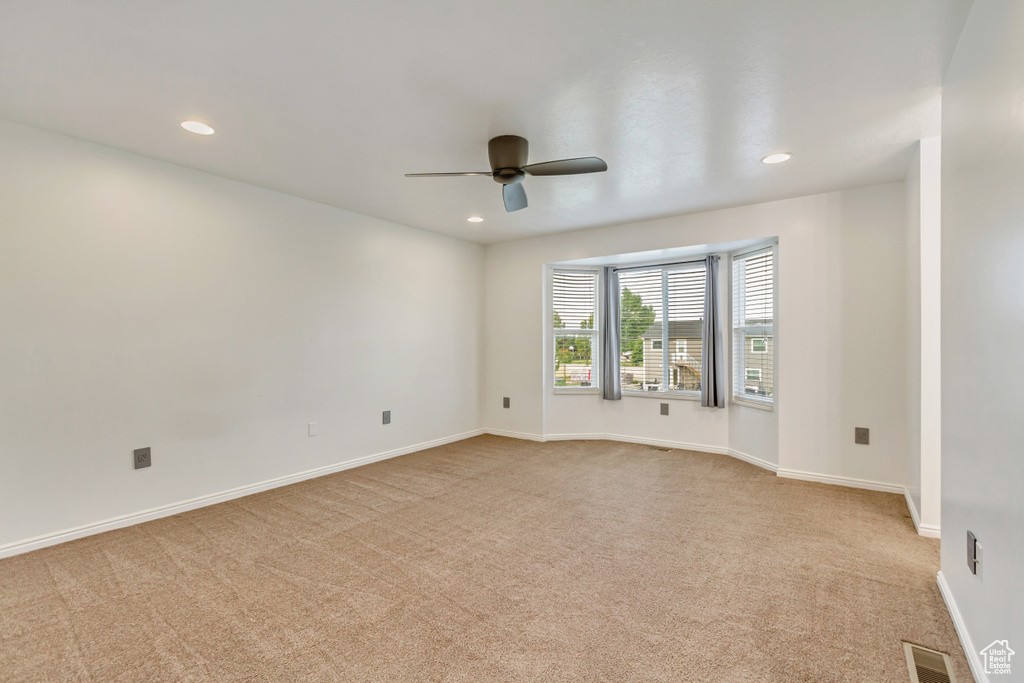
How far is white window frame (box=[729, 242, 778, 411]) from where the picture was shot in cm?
436

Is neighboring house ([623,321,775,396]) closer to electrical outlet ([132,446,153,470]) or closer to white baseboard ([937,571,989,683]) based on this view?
white baseboard ([937,571,989,683])

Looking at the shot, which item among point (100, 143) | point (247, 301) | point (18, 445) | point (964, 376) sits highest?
point (100, 143)

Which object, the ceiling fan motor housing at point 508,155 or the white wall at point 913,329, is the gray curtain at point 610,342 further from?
the ceiling fan motor housing at point 508,155

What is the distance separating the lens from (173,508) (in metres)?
3.34

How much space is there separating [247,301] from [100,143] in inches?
53.0

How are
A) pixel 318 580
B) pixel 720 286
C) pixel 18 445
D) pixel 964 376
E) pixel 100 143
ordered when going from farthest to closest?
pixel 720 286, pixel 100 143, pixel 18 445, pixel 318 580, pixel 964 376

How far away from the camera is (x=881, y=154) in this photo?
318 cm

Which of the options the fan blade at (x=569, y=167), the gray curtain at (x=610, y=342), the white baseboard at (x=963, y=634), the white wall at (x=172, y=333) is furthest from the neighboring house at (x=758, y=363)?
the white wall at (x=172, y=333)

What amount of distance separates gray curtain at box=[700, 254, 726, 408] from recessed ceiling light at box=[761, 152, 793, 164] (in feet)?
5.83

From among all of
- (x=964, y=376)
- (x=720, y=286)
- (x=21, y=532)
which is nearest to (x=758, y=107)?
(x=964, y=376)

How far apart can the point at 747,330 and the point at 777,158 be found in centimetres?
203

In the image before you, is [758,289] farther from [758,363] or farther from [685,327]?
[685,327]

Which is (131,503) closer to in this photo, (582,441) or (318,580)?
(318,580)

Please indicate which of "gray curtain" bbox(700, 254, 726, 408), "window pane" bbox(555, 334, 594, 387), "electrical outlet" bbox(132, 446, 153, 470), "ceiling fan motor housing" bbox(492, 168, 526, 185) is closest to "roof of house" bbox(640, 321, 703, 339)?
"gray curtain" bbox(700, 254, 726, 408)
